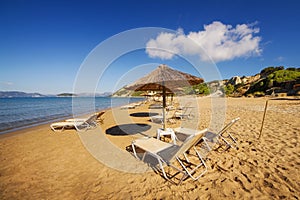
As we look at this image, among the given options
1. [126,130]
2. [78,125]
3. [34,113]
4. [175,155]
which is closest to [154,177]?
[175,155]

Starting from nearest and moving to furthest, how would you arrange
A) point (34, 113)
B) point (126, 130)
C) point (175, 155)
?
1. point (175, 155)
2. point (126, 130)
3. point (34, 113)

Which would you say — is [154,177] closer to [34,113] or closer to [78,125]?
[78,125]

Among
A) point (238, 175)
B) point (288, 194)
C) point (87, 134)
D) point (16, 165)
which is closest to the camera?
point (288, 194)

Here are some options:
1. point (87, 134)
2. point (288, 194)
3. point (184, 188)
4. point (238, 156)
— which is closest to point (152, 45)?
point (87, 134)

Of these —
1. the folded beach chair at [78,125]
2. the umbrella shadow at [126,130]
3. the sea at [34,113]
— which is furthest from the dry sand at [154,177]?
the sea at [34,113]

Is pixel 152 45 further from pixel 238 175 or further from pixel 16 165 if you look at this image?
pixel 16 165

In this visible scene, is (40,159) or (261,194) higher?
(261,194)

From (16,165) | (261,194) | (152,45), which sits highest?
(152,45)

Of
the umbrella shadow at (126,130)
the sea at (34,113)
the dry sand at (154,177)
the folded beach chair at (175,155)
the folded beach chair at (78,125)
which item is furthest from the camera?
the sea at (34,113)

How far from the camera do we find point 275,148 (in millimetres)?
3461

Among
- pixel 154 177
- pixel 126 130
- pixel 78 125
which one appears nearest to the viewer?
pixel 154 177

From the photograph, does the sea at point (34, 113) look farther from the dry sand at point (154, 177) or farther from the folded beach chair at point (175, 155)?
the folded beach chair at point (175, 155)

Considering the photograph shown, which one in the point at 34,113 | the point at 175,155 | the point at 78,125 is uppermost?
the point at 175,155

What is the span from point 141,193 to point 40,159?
308cm
